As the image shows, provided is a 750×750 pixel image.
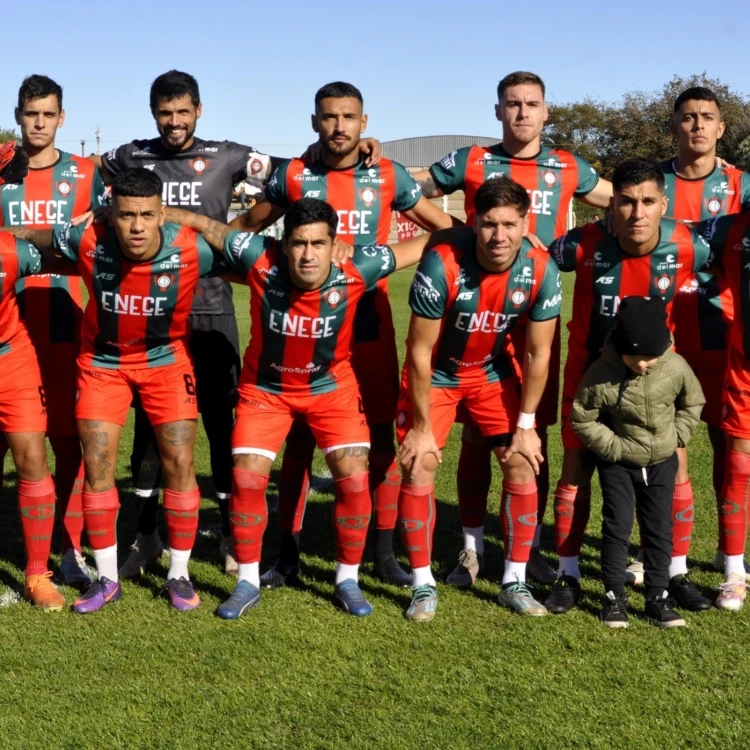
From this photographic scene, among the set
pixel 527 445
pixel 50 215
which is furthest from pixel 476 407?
pixel 50 215

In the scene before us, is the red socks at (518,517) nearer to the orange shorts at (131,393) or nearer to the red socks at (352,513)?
the red socks at (352,513)

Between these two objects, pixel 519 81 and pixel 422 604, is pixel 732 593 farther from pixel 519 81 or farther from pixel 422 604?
pixel 519 81

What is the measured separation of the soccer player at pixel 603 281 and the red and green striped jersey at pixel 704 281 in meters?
0.34

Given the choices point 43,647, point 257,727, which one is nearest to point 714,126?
point 257,727

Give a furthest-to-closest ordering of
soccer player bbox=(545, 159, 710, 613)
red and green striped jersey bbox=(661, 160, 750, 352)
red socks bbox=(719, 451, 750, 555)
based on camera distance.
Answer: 1. red and green striped jersey bbox=(661, 160, 750, 352)
2. red socks bbox=(719, 451, 750, 555)
3. soccer player bbox=(545, 159, 710, 613)

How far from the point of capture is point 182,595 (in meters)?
5.18

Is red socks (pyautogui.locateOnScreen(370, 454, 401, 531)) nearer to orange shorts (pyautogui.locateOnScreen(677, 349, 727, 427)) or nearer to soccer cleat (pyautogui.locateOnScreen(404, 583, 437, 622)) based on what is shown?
soccer cleat (pyautogui.locateOnScreen(404, 583, 437, 622))

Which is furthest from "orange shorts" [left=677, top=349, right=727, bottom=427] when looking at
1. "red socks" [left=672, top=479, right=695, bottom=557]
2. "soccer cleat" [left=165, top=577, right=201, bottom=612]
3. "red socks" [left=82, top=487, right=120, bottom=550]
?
"red socks" [left=82, top=487, right=120, bottom=550]

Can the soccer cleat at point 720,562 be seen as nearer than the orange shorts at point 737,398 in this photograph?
No

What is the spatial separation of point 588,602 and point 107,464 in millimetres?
2595

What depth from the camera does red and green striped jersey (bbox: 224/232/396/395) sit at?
16.3 ft

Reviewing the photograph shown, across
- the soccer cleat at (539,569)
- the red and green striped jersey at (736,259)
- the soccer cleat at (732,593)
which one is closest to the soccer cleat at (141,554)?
the soccer cleat at (539,569)

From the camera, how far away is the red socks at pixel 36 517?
5250 millimetres

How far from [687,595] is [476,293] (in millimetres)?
1885
